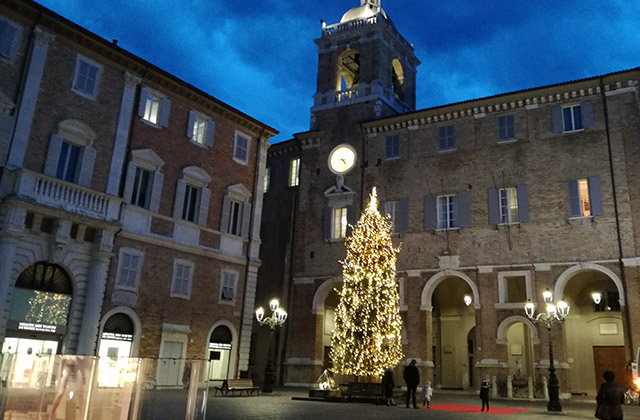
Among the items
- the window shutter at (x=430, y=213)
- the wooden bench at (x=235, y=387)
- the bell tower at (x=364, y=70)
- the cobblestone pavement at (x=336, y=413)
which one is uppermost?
the bell tower at (x=364, y=70)

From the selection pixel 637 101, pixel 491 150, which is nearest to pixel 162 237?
pixel 491 150

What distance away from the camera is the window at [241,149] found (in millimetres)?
28375

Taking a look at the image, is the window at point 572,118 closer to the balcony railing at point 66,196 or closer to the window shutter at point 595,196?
the window shutter at point 595,196

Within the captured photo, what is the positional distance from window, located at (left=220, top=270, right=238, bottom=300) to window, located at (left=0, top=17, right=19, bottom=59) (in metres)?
12.4

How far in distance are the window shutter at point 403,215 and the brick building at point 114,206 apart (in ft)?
23.9

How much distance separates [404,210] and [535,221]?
256 inches

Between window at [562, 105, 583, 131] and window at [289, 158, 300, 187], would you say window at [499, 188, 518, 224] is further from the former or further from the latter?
window at [289, 158, 300, 187]

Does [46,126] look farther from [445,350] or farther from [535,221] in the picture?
[445,350]

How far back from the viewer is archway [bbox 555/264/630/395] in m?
28.4

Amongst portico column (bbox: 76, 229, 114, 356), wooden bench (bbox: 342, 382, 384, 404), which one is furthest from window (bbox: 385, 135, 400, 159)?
portico column (bbox: 76, 229, 114, 356)

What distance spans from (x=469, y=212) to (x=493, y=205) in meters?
1.19

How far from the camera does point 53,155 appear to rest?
20750mm

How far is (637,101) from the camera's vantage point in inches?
995

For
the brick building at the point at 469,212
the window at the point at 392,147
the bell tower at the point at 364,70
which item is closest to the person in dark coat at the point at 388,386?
the brick building at the point at 469,212
